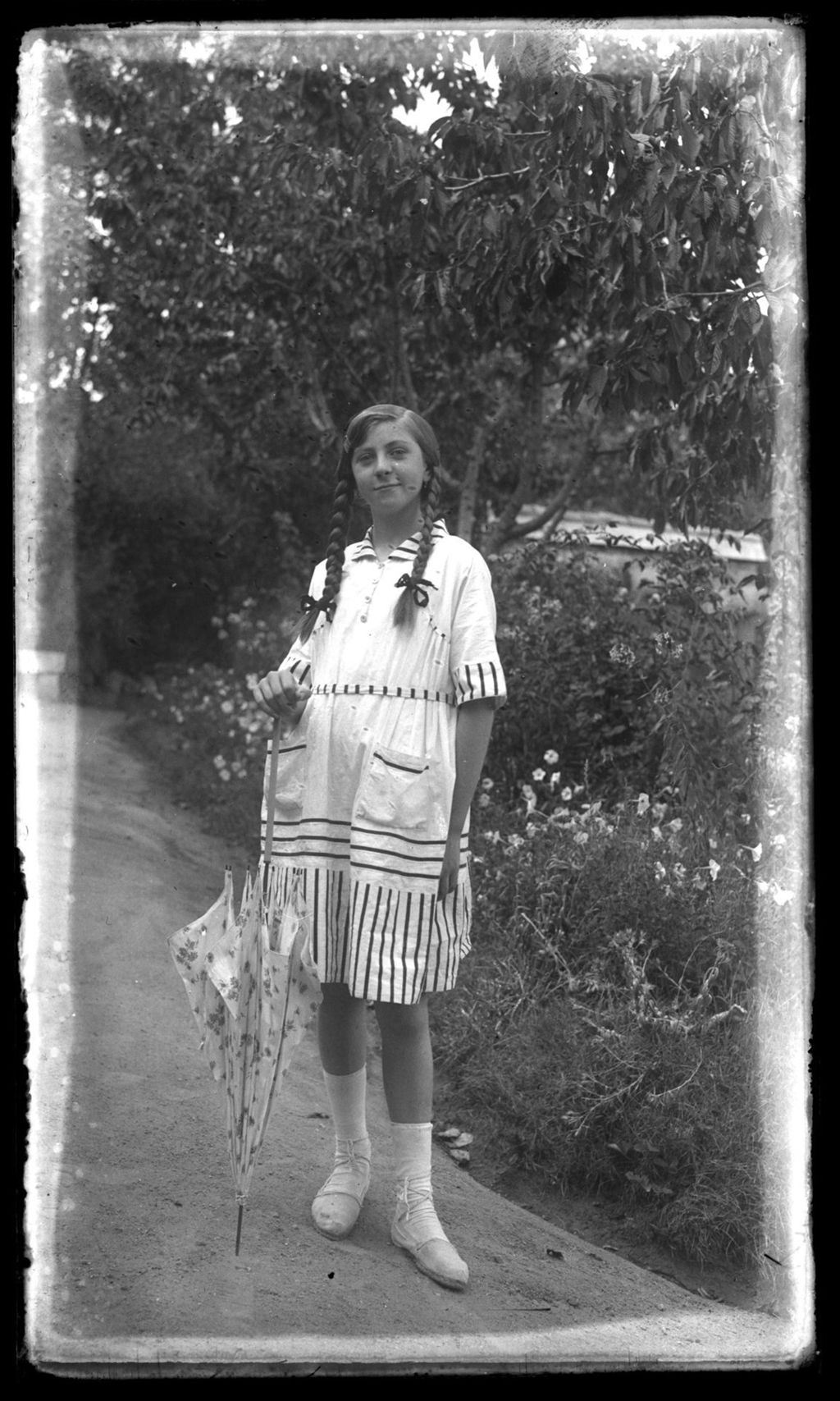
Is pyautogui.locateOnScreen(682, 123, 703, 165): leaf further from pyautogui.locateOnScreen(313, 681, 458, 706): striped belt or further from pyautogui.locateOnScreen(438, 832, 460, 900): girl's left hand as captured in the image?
pyautogui.locateOnScreen(438, 832, 460, 900): girl's left hand

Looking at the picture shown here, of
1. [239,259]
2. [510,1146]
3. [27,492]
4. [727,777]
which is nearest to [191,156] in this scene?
[239,259]

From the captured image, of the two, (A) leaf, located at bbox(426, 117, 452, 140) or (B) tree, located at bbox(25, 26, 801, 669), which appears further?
(A) leaf, located at bbox(426, 117, 452, 140)

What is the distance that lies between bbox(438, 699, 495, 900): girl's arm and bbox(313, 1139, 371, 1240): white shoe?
29.2 inches

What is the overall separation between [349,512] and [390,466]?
Answer: 218mm

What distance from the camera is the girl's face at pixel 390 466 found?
2789mm

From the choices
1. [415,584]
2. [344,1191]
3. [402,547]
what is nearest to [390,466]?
[402,547]

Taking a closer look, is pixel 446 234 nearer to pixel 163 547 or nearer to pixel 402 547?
pixel 402 547

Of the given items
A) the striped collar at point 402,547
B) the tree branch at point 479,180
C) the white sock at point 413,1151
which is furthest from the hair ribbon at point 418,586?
the tree branch at point 479,180

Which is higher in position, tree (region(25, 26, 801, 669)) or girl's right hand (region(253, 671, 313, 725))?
tree (region(25, 26, 801, 669))

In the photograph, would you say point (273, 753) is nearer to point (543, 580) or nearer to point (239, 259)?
point (543, 580)

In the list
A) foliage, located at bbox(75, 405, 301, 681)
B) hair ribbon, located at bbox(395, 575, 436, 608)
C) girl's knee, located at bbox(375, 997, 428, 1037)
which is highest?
foliage, located at bbox(75, 405, 301, 681)

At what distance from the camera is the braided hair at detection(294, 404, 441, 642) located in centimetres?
272

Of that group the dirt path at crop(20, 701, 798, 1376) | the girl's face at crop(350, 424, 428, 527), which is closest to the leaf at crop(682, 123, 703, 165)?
the girl's face at crop(350, 424, 428, 527)

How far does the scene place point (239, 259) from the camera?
23.1 ft
